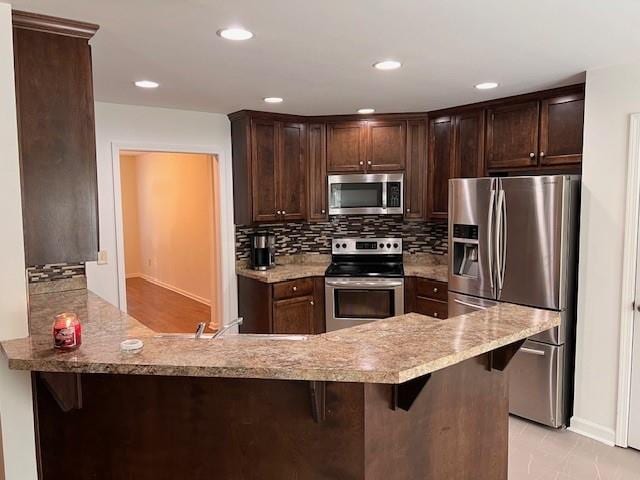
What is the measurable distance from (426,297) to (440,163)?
1.20 m

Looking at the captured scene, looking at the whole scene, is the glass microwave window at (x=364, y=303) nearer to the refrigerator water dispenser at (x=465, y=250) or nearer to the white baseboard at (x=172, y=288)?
the refrigerator water dispenser at (x=465, y=250)

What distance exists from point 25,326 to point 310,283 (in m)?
2.81

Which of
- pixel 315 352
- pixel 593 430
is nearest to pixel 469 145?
pixel 593 430

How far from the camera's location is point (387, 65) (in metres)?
2.87

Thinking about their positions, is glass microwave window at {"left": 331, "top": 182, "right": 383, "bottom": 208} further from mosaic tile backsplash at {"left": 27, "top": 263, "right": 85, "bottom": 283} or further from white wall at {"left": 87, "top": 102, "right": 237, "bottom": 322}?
mosaic tile backsplash at {"left": 27, "top": 263, "right": 85, "bottom": 283}

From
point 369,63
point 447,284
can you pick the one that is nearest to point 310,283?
point 447,284

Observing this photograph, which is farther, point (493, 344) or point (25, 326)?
point (25, 326)

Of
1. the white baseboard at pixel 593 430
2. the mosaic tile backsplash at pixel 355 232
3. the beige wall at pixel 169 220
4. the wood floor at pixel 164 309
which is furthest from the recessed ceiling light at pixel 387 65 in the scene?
the wood floor at pixel 164 309

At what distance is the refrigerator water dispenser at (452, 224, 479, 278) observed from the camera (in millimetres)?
3684

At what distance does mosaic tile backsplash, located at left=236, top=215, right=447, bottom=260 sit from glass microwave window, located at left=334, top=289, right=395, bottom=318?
0.78 metres

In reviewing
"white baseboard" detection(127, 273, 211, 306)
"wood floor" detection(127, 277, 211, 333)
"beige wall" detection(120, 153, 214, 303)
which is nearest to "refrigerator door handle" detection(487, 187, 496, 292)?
"beige wall" detection(120, 153, 214, 303)

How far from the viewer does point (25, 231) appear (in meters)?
2.08

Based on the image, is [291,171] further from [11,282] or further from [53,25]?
[11,282]

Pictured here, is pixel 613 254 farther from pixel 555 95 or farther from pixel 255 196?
pixel 255 196
